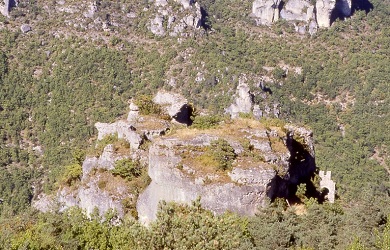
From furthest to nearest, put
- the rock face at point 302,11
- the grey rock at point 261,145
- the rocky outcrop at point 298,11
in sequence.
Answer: the rocky outcrop at point 298,11 < the rock face at point 302,11 < the grey rock at point 261,145

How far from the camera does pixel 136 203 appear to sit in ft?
73.9

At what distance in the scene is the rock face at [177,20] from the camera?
93438mm

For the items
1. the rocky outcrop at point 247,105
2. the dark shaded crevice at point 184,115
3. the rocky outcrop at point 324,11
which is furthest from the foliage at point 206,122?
the rocky outcrop at point 324,11

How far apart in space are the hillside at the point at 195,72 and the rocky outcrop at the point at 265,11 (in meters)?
0.23

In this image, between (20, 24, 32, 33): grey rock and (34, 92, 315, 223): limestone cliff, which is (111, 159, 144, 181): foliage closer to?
(34, 92, 315, 223): limestone cliff

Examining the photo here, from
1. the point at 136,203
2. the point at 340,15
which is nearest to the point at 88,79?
the point at 340,15

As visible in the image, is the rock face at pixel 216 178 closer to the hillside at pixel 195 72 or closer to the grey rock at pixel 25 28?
the hillside at pixel 195 72

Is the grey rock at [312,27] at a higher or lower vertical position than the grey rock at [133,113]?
higher

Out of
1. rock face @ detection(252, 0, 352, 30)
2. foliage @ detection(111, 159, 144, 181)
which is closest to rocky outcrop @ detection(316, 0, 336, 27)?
rock face @ detection(252, 0, 352, 30)

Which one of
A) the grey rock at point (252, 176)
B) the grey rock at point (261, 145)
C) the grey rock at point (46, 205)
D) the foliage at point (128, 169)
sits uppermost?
the grey rock at point (261, 145)

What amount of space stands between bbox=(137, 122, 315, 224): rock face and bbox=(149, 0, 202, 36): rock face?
2871 inches

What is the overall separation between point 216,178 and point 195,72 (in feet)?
211

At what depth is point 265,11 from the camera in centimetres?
10362

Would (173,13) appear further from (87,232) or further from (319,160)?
(87,232)
